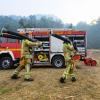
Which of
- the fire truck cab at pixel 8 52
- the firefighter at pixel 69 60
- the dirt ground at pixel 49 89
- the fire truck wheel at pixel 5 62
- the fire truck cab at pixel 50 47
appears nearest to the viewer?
the dirt ground at pixel 49 89

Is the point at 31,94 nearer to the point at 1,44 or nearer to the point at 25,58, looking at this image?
the point at 25,58

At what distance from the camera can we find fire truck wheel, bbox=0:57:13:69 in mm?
23719

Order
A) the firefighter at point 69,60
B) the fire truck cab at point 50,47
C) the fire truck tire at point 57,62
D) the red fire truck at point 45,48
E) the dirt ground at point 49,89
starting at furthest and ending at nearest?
the fire truck tire at point 57,62
the fire truck cab at point 50,47
the red fire truck at point 45,48
the firefighter at point 69,60
the dirt ground at point 49,89

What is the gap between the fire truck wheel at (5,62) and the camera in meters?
23.7

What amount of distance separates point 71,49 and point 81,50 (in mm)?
7741

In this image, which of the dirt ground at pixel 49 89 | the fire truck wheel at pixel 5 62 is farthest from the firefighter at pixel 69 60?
the fire truck wheel at pixel 5 62

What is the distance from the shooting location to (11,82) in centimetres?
1645

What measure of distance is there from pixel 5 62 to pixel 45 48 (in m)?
2.55

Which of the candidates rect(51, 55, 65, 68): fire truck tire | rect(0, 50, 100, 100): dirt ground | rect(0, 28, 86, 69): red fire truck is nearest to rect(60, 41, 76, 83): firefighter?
rect(0, 50, 100, 100): dirt ground

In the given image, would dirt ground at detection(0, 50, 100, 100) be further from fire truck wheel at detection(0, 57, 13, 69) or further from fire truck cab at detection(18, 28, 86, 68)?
fire truck cab at detection(18, 28, 86, 68)

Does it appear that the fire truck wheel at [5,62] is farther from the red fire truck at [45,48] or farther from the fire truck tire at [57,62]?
the fire truck tire at [57,62]

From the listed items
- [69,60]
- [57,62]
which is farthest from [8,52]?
[69,60]

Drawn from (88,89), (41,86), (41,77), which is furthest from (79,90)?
(41,77)

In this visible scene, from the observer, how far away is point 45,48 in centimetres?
2405
